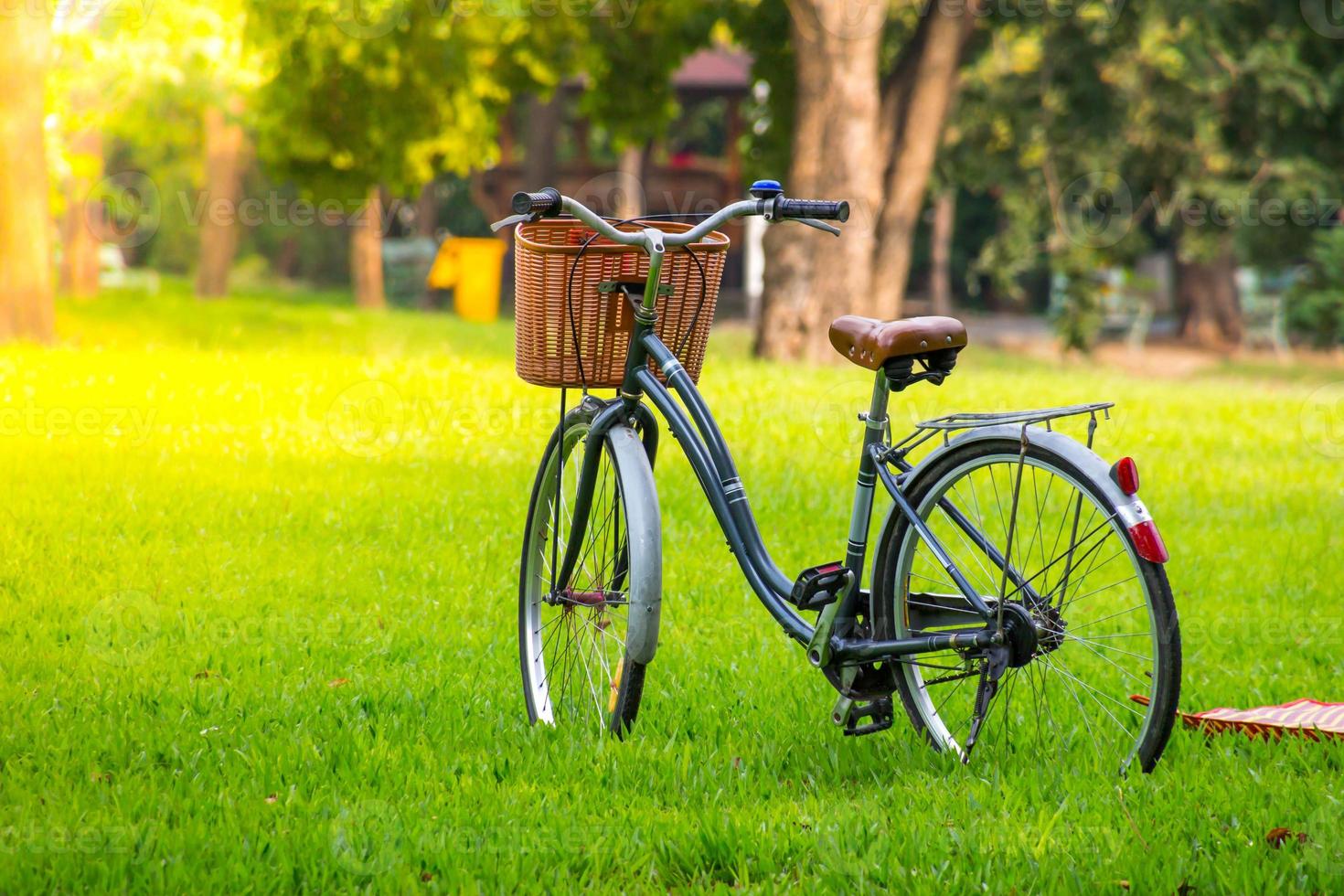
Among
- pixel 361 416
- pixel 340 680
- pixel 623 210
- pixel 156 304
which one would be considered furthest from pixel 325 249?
pixel 340 680

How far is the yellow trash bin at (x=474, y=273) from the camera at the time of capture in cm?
2814

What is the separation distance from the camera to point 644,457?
12.5ft

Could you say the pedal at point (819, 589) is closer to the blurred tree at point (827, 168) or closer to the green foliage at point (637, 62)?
the blurred tree at point (827, 168)

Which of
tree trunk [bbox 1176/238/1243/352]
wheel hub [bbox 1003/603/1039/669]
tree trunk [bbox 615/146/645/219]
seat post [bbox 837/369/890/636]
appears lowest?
tree trunk [bbox 1176/238/1243/352]

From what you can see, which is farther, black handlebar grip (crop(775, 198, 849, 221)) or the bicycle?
Result: black handlebar grip (crop(775, 198, 849, 221))

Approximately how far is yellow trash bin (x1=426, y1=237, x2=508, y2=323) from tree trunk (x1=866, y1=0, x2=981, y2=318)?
11.4 m

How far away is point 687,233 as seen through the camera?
377 centimetres

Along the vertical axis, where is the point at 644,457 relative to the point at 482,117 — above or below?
below

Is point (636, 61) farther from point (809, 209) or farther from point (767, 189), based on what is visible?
point (809, 209)

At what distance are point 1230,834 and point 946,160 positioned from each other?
21852 mm

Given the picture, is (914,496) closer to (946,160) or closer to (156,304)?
(156,304)

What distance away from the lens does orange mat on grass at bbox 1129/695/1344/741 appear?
3997 mm

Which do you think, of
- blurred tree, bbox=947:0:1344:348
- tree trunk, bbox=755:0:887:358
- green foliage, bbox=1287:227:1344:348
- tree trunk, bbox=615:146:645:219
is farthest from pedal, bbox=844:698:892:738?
tree trunk, bbox=615:146:645:219

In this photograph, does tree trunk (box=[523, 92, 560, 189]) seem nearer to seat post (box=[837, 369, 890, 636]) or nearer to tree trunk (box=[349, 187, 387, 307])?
tree trunk (box=[349, 187, 387, 307])
